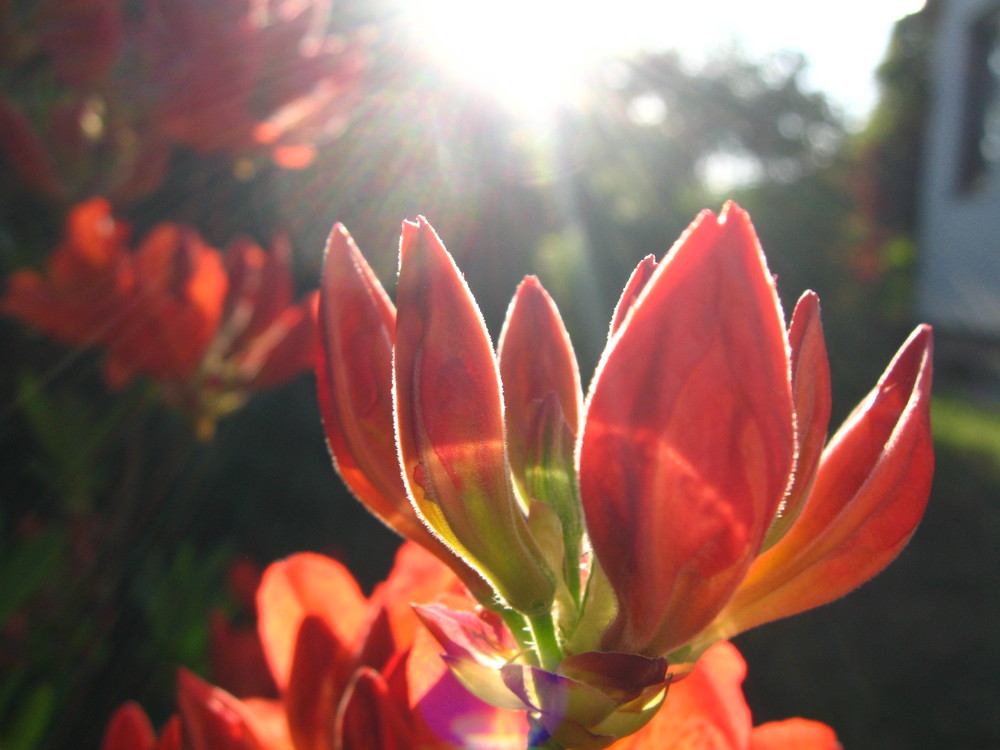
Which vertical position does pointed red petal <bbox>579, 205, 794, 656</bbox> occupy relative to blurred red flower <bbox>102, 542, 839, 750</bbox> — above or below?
above

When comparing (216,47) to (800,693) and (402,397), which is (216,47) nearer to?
(402,397)

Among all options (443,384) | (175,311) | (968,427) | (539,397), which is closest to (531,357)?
(539,397)

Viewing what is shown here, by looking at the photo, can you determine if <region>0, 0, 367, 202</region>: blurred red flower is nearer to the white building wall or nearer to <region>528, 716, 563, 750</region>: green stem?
<region>528, 716, 563, 750</region>: green stem

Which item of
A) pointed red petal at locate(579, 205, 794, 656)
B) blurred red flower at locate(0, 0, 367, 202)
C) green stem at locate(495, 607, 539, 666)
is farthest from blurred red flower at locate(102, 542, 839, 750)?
blurred red flower at locate(0, 0, 367, 202)

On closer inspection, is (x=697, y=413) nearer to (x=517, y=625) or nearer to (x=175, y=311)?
(x=517, y=625)

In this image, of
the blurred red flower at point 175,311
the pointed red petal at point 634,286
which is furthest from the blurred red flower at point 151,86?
the pointed red petal at point 634,286

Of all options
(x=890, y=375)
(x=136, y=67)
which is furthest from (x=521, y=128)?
(x=890, y=375)

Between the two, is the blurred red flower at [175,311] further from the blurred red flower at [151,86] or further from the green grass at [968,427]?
the green grass at [968,427]
